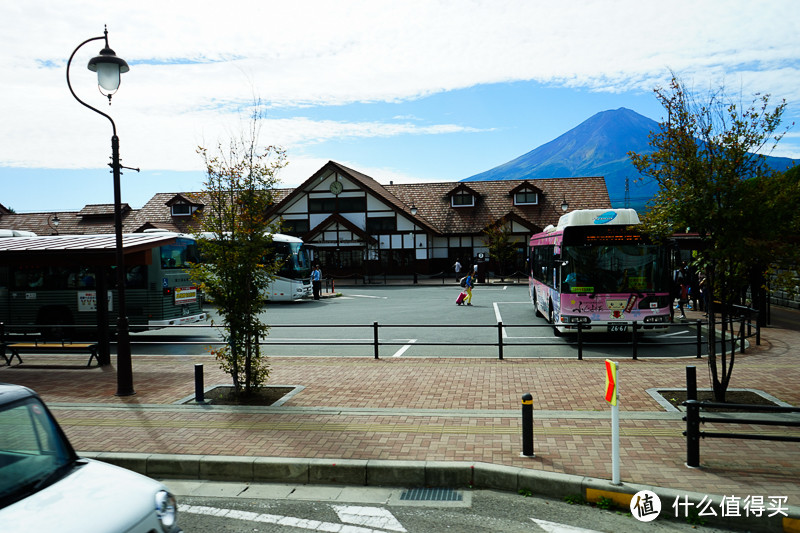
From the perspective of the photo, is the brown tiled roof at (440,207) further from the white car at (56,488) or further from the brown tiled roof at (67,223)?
the white car at (56,488)

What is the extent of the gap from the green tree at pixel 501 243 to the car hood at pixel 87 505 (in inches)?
1461

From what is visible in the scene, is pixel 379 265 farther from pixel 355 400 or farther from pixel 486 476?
pixel 486 476

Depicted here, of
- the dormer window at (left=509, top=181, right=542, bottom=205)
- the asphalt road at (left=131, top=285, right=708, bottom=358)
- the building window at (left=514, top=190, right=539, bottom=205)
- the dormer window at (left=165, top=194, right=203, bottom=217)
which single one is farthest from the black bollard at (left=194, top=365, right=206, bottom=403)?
the dormer window at (left=165, top=194, right=203, bottom=217)

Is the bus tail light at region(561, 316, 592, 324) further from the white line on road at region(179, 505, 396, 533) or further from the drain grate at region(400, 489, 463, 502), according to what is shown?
the white line on road at region(179, 505, 396, 533)

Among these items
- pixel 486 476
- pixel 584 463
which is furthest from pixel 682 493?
pixel 486 476

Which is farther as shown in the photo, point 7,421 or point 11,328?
point 11,328

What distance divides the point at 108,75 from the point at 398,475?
25.4 feet

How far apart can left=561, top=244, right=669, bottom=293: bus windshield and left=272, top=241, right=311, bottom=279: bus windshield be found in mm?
16777

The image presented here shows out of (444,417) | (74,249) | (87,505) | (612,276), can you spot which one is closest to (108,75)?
(74,249)

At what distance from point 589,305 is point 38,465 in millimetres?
12072

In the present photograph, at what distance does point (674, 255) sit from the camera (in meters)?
12.8

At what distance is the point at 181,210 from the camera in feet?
159

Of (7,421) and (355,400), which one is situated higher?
(7,421)
